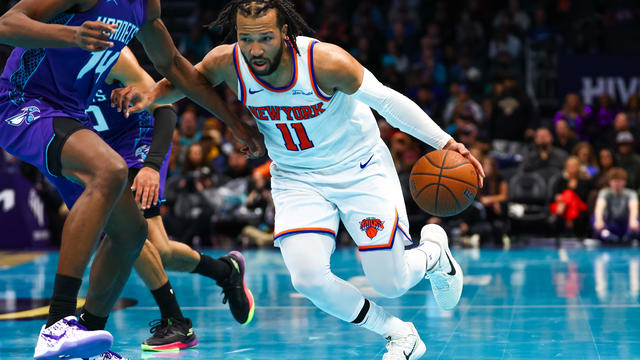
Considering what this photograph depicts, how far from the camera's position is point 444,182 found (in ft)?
15.6

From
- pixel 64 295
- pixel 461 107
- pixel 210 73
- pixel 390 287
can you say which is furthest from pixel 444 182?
pixel 461 107

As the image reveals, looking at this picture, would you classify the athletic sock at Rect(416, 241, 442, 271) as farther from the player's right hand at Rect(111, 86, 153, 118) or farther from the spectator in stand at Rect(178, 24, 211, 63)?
the spectator in stand at Rect(178, 24, 211, 63)

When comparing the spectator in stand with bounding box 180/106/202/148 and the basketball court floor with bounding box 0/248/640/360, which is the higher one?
the spectator in stand with bounding box 180/106/202/148

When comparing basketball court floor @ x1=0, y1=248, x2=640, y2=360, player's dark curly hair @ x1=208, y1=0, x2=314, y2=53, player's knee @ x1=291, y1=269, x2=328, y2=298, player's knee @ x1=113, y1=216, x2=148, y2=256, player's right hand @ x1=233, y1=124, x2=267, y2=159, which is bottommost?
basketball court floor @ x1=0, y1=248, x2=640, y2=360

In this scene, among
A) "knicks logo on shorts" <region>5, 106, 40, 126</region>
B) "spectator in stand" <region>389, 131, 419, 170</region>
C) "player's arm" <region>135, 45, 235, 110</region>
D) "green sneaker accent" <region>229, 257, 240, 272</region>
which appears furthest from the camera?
"spectator in stand" <region>389, 131, 419, 170</region>

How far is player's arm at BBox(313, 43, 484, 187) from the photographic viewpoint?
4.36m

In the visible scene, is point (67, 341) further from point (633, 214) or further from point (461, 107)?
point (461, 107)

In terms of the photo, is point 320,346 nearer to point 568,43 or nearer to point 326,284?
point 326,284

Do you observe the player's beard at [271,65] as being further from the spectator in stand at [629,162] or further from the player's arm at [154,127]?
the spectator in stand at [629,162]

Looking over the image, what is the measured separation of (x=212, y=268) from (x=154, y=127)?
3.35 ft

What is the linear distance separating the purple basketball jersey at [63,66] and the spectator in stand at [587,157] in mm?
9435

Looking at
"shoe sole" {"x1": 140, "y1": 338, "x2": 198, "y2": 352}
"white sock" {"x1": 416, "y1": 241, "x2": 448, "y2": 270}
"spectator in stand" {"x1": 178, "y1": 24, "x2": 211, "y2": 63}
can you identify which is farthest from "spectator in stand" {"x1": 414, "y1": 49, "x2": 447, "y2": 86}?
"shoe sole" {"x1": 140, "y1": 338, "x2": 198, "y2": 352}

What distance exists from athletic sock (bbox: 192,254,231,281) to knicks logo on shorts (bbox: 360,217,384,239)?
1426mm

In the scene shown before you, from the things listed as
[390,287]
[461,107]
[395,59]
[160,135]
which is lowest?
[390,287]
